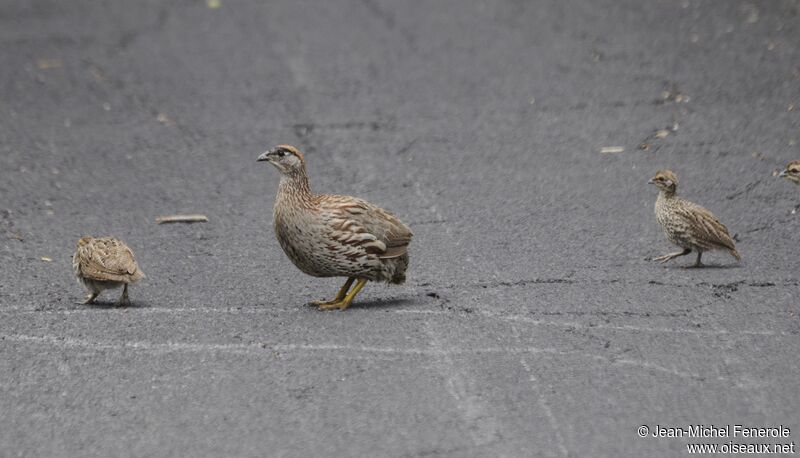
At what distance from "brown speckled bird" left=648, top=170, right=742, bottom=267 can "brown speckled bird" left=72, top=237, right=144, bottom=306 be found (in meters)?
3.89

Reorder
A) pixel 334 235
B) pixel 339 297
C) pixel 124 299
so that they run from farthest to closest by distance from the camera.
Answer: pixel 124 299 → pixel 339 297 → pixel 334 235

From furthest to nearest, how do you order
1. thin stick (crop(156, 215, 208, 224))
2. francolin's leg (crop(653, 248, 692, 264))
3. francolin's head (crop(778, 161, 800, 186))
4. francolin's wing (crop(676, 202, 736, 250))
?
thin stick (crop(156, 215, 208, 224))
francolin's head (crop(778, 161, 800, 186))
francolin's leg (crop(653, 248, 692, 264))
francolin's wing (crop(676, 202, 736, 250))

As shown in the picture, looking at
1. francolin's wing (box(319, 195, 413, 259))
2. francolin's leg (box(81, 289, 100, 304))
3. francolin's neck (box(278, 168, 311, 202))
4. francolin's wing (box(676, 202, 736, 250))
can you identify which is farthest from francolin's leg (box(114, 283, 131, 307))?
francolin's wing (box(676, 202, 736, 250))

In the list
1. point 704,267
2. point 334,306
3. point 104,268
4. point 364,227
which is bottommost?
point 104,268

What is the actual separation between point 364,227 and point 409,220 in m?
2.10

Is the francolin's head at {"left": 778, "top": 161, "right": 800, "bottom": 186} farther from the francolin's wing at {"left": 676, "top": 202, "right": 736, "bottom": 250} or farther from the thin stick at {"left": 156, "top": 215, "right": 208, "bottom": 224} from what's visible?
the thin stick at {"left": 156, "top": 215, "right": 208, "bottom": 224}

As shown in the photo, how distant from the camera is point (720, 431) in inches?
241

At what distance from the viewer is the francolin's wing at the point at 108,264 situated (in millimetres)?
8242

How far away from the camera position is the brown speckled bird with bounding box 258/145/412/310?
8.12 metres

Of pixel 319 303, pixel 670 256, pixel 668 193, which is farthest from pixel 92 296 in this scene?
pixel 668 193

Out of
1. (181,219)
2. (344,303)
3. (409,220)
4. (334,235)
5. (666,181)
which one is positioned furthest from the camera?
(181,219)

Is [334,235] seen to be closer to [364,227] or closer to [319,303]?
[364,227]

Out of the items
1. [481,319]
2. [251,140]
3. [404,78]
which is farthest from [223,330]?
[404,78]

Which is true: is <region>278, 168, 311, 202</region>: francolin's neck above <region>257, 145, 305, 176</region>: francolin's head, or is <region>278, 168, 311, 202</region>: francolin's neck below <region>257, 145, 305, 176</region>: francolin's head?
below
